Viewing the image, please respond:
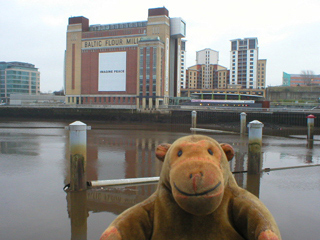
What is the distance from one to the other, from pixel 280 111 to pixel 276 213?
32.8 metres

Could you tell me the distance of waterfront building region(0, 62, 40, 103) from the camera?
106250 mm

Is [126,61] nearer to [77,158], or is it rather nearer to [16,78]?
[77,158]

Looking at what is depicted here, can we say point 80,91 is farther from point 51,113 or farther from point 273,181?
point 273,181

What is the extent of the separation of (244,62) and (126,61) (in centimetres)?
5307

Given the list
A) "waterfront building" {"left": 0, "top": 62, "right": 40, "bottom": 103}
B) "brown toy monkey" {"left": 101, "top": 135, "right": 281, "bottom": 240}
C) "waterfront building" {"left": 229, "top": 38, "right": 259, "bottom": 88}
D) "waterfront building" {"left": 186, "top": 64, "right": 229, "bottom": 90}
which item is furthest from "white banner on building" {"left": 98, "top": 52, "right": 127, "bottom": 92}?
"waterfront building" {"left": 0, "top": 62, "right": 40, "bottom": 103}

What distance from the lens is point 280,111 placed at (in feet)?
116

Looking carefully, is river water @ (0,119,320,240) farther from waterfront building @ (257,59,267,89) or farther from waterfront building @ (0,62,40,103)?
waterfront building @ (0,62,40,103)

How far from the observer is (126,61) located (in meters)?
57.8

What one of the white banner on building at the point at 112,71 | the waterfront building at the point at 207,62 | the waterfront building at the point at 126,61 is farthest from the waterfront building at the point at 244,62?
the white banner on building at the point at 112,71

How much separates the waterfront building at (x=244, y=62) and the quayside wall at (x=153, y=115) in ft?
202

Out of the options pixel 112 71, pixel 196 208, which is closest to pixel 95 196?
pixel 196 208

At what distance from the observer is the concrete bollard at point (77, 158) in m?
6.07

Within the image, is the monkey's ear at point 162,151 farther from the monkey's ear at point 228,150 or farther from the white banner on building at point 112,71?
the white banner on building at point 112,71

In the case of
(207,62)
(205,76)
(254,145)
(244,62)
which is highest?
(207,62)
